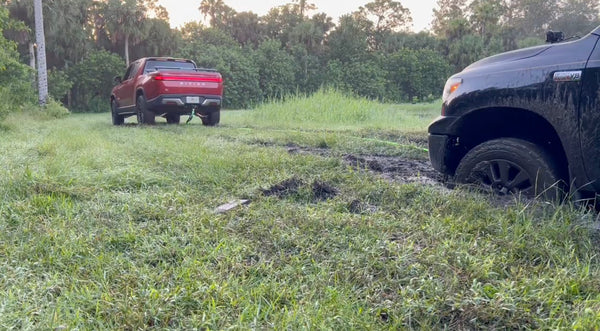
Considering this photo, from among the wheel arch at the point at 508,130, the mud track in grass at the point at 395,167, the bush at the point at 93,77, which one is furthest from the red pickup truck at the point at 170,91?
the bush at the point at 93,77

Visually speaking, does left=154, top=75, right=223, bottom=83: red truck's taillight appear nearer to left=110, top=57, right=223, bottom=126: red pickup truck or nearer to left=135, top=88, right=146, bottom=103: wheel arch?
left=110, top=57, right=223, bottom=126: red pickup truck

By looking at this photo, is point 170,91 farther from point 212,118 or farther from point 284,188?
point 284,188

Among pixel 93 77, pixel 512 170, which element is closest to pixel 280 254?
pixel 512 170

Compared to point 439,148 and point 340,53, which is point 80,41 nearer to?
point 340,53

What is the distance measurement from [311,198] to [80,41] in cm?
3008

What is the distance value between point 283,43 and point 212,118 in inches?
1062

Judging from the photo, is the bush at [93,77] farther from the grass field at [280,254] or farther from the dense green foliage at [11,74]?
the grass field at [280,254]

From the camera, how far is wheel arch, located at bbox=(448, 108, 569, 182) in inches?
131

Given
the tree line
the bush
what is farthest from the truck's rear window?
the bush

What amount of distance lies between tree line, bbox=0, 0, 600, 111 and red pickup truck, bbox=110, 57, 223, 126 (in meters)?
16.2

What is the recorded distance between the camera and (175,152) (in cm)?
579

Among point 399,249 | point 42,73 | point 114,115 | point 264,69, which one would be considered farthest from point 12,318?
point 264,69

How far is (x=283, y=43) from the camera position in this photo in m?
37.7

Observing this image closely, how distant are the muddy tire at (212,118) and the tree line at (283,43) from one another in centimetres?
1605
